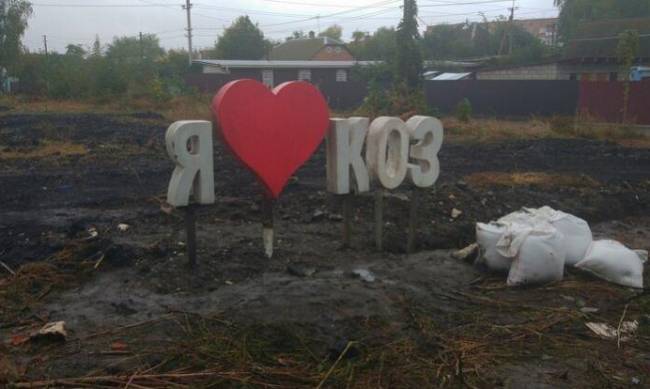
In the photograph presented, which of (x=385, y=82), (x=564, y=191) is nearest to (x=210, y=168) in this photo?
(x=564, y=191)

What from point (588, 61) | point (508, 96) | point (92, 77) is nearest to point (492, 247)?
point (508, 96)

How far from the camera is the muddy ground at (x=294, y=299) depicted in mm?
4562

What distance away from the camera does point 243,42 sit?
190ft

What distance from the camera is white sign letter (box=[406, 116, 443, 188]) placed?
24.0 feet

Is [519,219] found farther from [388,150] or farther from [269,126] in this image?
[269,126]

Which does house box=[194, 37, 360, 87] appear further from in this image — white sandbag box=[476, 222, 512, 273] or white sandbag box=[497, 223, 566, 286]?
white sandbag box=[497, 223, 566, 286]

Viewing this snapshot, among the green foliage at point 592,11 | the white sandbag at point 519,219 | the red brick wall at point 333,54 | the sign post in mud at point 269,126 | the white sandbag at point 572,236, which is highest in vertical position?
the green foliage at point 592,11

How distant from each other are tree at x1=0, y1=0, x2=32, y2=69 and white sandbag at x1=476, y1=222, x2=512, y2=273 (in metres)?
38.7

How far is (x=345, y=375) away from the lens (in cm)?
443

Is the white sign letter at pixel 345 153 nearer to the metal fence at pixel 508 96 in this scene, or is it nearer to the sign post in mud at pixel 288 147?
the sign post in mud at pixel 288 147

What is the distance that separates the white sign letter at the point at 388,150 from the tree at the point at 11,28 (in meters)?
37.8

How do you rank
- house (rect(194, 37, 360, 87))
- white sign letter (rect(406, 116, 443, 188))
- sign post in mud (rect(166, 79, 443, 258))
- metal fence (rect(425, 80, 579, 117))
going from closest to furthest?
1. sign post in mud (rect(166, 79, 443, 258))
2. white sign letter (rect(406, 116, 443, 188))
3. metal fence (rect(425, 80, 579, 117))
4. house (rect(194, 37, 360, 87))

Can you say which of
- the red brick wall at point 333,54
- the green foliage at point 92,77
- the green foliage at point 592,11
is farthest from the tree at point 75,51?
the green foliage at point 592,11

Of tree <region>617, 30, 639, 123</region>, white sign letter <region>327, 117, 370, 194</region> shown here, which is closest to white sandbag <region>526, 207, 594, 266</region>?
white sign letter <region>327, 117, 370, 194</region>
